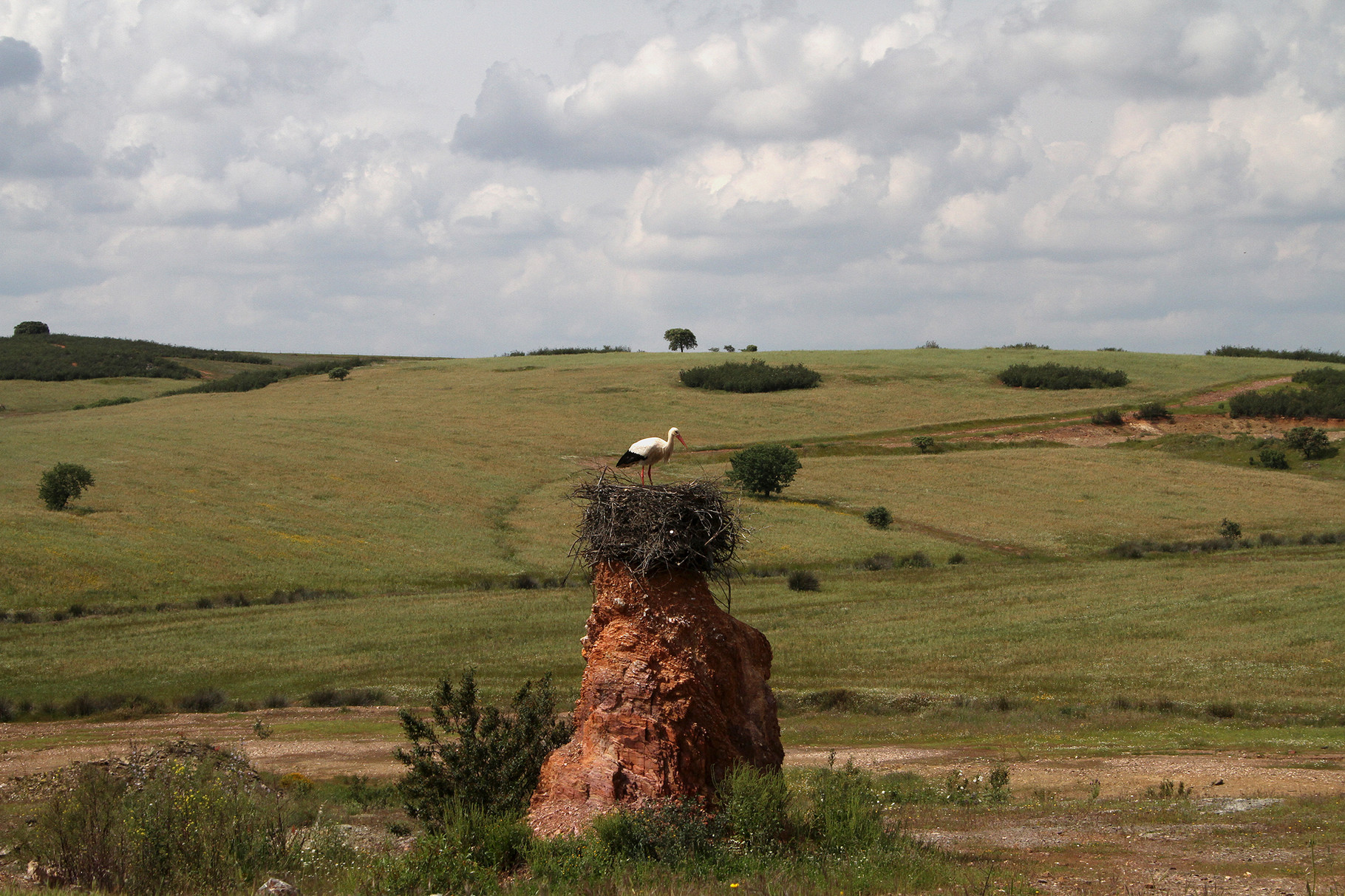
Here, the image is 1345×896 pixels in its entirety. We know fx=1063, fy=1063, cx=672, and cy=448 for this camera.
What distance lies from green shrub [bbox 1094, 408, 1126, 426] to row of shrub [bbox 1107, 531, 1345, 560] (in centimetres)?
3065

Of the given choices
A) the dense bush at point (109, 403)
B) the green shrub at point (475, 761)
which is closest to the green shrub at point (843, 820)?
the green shrub at point (475, 761)

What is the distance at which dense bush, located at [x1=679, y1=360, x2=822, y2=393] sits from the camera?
98312 millimetres

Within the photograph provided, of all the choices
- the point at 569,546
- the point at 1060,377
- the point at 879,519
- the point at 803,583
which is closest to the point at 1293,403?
the point at 1060,377

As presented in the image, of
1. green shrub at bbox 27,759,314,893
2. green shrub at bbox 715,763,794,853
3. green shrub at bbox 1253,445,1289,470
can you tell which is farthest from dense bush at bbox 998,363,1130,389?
green shrub at bbox 27,759,314,893

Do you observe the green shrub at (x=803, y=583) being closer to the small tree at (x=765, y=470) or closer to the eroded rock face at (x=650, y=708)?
the small tree at (x=765, y=470)

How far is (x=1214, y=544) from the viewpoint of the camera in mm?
50125

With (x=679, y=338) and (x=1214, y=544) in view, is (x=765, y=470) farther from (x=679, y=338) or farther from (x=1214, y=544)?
(x=679, y=338)

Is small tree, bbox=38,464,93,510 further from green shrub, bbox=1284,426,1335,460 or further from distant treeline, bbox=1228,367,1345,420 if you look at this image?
distant treeline, bbox=1228,367,1345,420

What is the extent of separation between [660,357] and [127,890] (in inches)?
4625

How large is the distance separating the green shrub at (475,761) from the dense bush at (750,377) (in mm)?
83635

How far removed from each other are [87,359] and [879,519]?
115 metres

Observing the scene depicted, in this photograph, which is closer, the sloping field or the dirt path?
the dirt path

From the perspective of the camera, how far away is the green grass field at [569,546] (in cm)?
2948

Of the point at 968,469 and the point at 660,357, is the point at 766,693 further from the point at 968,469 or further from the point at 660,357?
the point at 660,357
